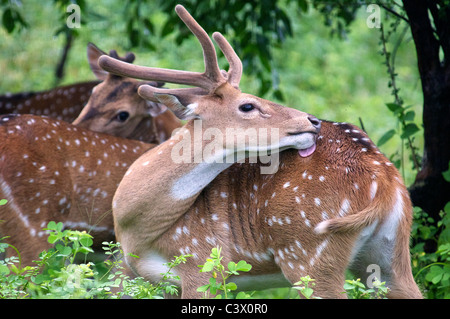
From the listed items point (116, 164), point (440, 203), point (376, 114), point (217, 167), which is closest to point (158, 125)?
point (116, 164)

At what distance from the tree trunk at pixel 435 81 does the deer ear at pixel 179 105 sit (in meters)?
1.76

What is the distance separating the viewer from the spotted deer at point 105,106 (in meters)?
5.04

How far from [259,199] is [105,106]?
6.74 feet

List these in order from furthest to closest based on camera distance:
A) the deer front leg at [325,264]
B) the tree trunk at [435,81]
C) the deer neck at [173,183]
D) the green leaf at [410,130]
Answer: the green leaf at [410,130], the tree trunk at [435,81], the deer neck at [173,183], the deer front leg at [325,264]

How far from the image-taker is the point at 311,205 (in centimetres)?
317

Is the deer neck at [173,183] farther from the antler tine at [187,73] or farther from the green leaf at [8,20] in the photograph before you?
the green leaf at [8,20]

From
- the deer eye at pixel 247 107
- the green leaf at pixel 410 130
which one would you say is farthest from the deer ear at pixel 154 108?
the green leaf at pixel 410 130

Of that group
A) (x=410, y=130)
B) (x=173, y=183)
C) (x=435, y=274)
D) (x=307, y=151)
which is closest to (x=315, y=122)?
(x=307, y=151)

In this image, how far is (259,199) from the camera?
136 inches

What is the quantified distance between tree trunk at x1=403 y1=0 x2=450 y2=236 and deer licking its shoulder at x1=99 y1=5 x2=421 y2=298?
46.0 inches

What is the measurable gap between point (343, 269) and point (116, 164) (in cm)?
205

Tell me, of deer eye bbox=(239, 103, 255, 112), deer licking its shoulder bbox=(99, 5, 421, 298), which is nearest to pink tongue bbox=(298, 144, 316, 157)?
deer licking its shoulder bbox=(99, 5, 421, 298)

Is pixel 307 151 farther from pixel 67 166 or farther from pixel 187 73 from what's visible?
pixel 67 166

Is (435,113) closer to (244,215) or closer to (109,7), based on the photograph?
(244,215)
